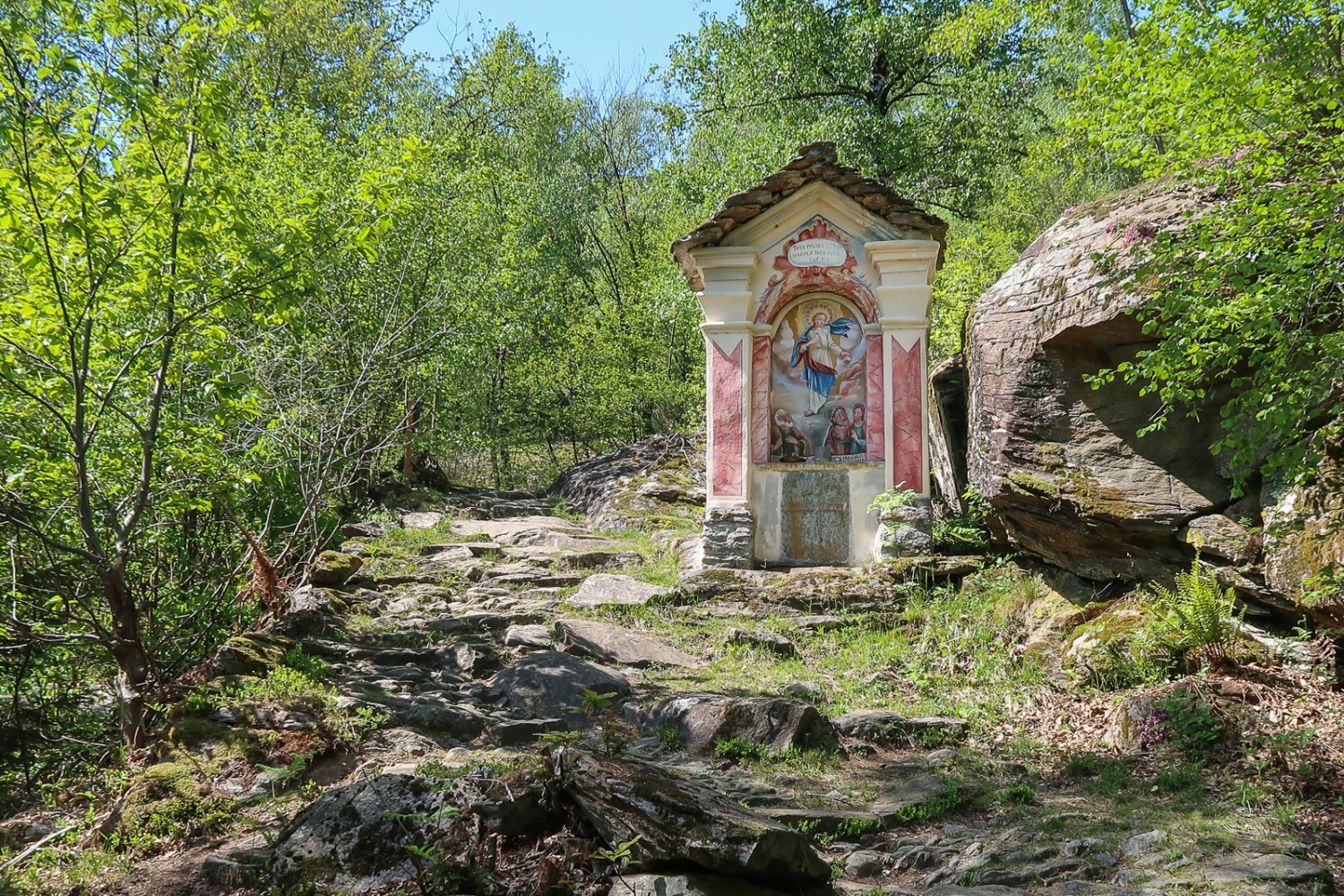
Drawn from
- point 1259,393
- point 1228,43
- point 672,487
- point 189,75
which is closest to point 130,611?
point 189,75

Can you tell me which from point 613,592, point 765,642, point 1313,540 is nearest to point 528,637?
point 613,592

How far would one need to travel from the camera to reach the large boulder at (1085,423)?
724 centimetres

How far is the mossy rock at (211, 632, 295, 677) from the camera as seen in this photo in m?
6.36

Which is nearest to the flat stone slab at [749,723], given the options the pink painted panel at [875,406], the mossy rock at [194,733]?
the mossy rock at [194,733]

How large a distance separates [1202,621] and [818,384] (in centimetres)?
564

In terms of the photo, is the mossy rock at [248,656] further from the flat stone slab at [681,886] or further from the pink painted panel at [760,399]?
the pink painted panel at [760,399]

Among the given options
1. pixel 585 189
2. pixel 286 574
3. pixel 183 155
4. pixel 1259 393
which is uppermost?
pixel 585 189

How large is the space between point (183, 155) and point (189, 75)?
0.51 meters

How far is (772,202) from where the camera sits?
11148 mm

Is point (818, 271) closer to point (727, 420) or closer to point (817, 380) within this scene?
point (817, 380)

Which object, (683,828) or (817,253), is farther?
(817,253)

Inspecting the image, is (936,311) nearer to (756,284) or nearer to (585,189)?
(756,284)

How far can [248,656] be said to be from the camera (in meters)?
6.51

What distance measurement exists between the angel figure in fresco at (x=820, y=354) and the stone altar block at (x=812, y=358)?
0.02 m
